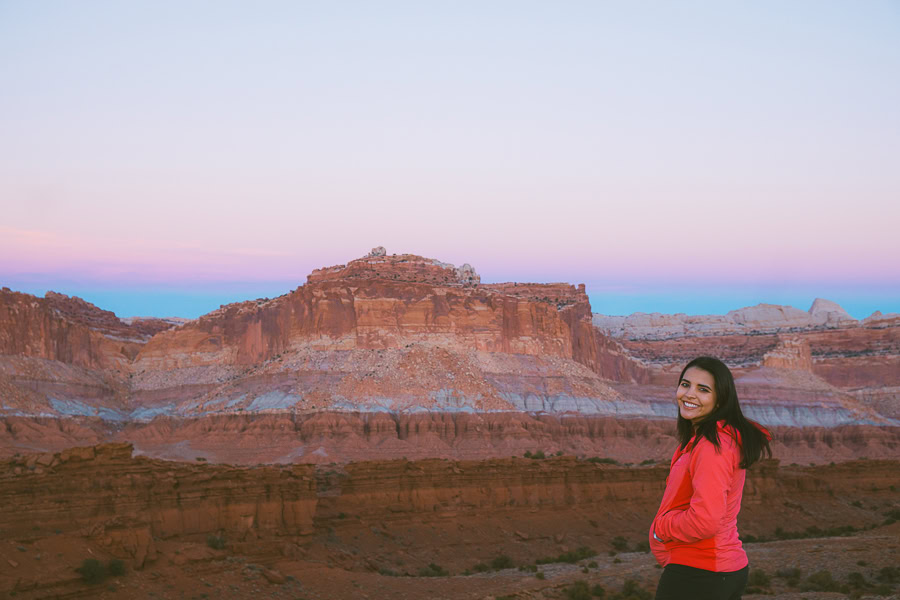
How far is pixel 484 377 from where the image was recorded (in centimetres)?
8444

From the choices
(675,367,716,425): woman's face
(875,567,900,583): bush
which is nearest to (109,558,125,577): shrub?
(875,567,900,583): bush

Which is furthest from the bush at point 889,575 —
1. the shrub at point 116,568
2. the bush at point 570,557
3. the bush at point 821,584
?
the shrub at point 116,568

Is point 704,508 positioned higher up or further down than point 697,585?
higher up

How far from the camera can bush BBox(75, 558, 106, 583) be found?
21688mm

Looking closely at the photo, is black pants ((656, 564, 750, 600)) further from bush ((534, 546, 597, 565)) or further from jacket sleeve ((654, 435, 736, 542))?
bush ((534, 546, 597, 565))

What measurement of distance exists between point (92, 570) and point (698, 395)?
60.2 feet

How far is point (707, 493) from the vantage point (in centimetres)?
664

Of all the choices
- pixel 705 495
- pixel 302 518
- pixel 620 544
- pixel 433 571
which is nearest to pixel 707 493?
pixel 705 495

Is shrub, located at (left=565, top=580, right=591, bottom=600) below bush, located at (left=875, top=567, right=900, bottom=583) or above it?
below

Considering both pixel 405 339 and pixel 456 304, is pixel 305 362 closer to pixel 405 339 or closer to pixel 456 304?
pixel 405 339

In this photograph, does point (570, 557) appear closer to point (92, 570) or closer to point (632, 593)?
point (632, 593)

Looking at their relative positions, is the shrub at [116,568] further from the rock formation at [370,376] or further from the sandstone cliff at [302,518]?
the rock formation at [370,376]

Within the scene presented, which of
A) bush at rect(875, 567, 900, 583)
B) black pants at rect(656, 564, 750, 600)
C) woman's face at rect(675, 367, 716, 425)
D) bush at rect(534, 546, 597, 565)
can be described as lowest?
bush at rect(534, 546, 597, 565)

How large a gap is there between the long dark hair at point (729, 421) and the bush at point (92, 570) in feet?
59.4
